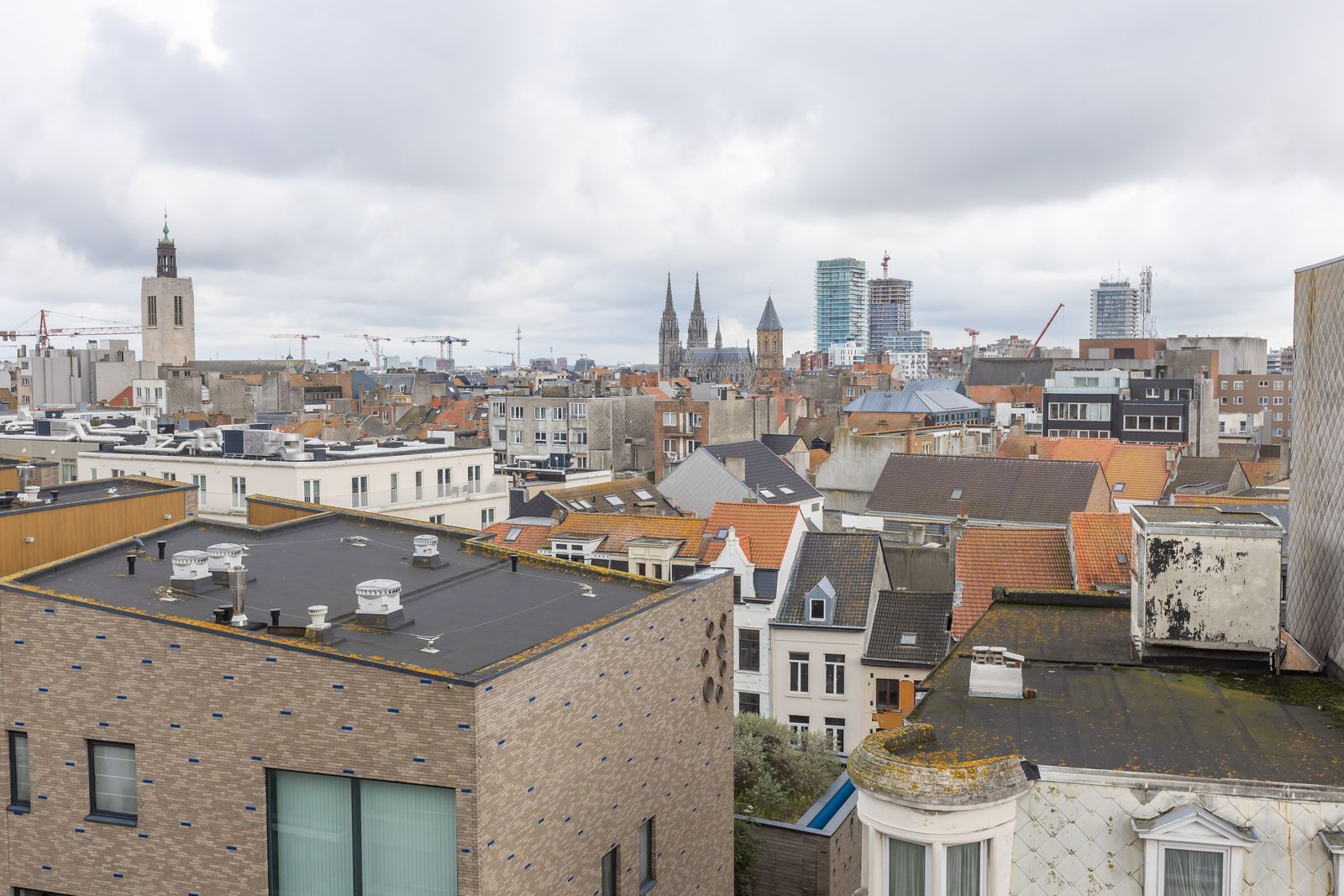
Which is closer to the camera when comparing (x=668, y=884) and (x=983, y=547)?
(x=668, y=884)

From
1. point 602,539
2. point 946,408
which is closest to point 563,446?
point 946,408

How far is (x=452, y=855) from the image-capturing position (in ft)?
51.5

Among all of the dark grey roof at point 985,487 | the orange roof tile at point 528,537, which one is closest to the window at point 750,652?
the orange roof tile at point 528,537

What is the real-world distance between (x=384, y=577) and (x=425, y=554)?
1.27 m

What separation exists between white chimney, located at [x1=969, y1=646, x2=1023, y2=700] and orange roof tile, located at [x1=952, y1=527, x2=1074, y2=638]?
73.8ft

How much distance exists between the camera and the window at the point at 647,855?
20156 mm

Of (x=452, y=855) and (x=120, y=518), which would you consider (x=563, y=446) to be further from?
(x=452, y=855)

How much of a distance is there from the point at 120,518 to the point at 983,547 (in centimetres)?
2821

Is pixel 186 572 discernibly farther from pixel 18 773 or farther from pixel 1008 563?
pixel 1008 563

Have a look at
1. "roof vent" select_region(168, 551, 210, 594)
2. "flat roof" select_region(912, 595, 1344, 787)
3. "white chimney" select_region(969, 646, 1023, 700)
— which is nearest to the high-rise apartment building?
"flat roof" select_region(912, 595, 1344, 787)

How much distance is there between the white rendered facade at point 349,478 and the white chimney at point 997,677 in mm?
40640

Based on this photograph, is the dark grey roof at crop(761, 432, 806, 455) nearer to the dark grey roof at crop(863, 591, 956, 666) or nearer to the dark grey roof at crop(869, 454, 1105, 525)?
the dark grey roof at crop(869, 454, 1105, 525)

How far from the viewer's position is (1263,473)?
74875mm

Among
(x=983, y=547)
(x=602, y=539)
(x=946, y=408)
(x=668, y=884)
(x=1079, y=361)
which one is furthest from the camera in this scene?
(x=1079, y=361)
